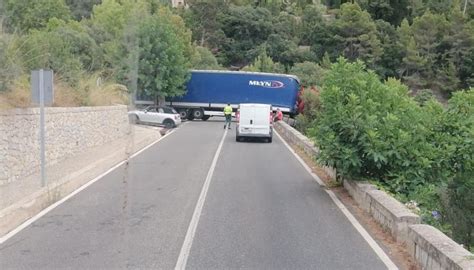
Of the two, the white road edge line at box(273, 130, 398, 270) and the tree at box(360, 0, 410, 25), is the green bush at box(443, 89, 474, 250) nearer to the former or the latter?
the white road edge line at box(273, 130, 398, 270)

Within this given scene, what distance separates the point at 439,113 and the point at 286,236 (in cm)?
667

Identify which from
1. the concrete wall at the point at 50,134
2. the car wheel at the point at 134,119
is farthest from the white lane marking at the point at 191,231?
the car wheel at the point at 134,119

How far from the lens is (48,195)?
12.2 meters

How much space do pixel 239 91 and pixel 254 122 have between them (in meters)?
21.8

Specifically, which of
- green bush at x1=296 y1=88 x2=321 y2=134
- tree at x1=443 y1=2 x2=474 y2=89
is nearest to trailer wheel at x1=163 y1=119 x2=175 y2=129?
green bush at x1=296 y1=88 x2=321 y2=134

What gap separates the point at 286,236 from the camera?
30.3 feet

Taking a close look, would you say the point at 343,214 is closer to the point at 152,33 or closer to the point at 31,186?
the point at 31,186

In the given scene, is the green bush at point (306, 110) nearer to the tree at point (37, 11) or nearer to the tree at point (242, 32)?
the tree at point (37, 11)

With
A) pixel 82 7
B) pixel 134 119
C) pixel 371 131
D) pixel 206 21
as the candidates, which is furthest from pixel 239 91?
pixel 206 21

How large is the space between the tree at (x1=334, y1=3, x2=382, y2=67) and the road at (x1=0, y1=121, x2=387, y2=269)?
79.5m

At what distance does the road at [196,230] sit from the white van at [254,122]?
14.0 meters

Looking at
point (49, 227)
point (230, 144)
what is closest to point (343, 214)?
point (49, 227)

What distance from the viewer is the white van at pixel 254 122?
31203 mm

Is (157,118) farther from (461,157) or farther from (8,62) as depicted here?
(461,157)
